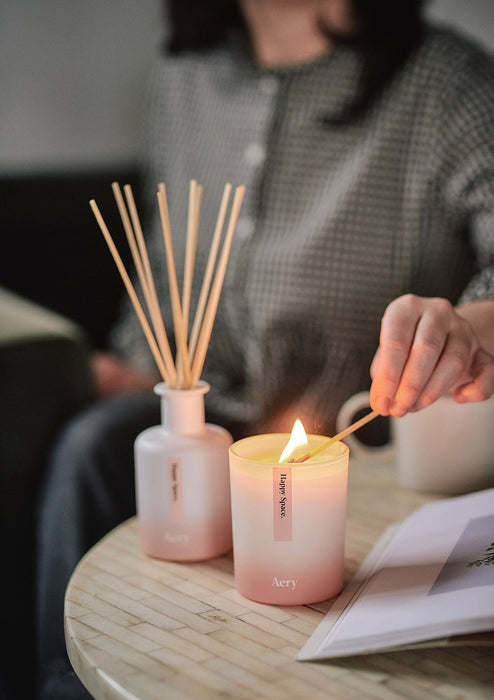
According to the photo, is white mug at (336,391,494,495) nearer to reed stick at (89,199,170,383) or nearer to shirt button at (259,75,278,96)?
reed stick at (89,199,170,383)

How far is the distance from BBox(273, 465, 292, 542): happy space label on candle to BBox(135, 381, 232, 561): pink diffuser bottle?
8 cm

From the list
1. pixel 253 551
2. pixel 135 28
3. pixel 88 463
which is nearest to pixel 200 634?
pixel 253 551

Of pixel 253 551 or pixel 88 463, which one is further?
pixel 88 463

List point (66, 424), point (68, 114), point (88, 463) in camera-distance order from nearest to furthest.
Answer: point (88, 463)
point (66, 424)
point (68, 114)

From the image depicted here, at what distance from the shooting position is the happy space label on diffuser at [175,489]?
510 millimetres

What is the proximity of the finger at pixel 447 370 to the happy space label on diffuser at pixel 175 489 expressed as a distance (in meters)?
0.16

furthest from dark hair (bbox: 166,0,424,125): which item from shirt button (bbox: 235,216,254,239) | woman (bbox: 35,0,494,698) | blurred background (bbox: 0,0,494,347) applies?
blurred background (bbox: 0,0,494,347)

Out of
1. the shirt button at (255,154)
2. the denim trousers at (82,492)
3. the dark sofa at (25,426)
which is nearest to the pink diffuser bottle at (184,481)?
the denim trousers at (82,492)

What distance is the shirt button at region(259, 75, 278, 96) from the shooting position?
100cm

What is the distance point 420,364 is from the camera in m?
0.50

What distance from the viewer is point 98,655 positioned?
414 millimetres

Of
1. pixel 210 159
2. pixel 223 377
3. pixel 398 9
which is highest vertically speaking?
pixel 398 9

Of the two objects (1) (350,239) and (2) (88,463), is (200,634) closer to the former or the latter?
(2) (88,463)

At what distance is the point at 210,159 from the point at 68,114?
618 mm
